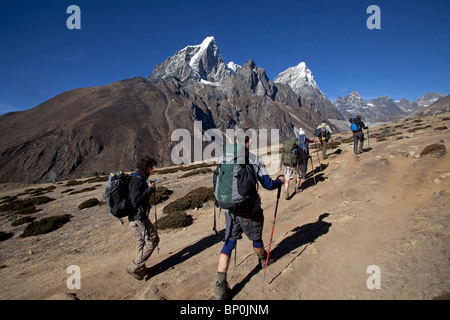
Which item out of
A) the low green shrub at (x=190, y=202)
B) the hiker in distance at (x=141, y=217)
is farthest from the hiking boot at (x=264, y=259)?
the low green shrub at (x=190, y=202)

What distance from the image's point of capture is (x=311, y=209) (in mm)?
8727

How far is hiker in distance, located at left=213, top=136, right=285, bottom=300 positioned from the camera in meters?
4.16

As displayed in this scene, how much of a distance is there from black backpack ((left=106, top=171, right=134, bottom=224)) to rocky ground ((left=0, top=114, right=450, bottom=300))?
1.86 meters

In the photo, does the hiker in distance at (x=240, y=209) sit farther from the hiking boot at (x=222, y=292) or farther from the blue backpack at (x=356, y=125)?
the blue backpack at (x=356, y=125)

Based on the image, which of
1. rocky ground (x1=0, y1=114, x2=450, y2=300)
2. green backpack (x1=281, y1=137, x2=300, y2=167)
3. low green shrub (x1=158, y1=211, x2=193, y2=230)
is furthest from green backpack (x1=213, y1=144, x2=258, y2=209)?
green backpack (x1=281, y1=137, x2=300, y2=167)

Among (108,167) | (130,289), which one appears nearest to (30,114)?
(108,167)

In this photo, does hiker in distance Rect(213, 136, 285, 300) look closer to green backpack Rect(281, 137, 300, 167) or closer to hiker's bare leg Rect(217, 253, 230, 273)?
hiker's bare leg Rect(217, 253, 230, 273)

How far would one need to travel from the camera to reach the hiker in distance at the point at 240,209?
4160 millimetres

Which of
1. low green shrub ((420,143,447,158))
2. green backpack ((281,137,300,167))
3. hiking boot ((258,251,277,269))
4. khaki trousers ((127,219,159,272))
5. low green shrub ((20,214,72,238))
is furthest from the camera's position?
low green shrub ((20,214,72,238))

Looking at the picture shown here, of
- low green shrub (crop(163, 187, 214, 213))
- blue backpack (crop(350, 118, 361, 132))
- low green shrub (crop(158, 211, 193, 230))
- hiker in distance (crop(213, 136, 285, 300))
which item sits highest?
blue backpack (crop(350, 118, 361, 132))

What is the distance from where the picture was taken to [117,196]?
17.1ft

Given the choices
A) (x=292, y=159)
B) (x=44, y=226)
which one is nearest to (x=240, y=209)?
(x=292, y=159)

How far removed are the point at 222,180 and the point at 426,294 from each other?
388 cm

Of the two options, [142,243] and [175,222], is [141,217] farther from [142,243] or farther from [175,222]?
[175,222]
